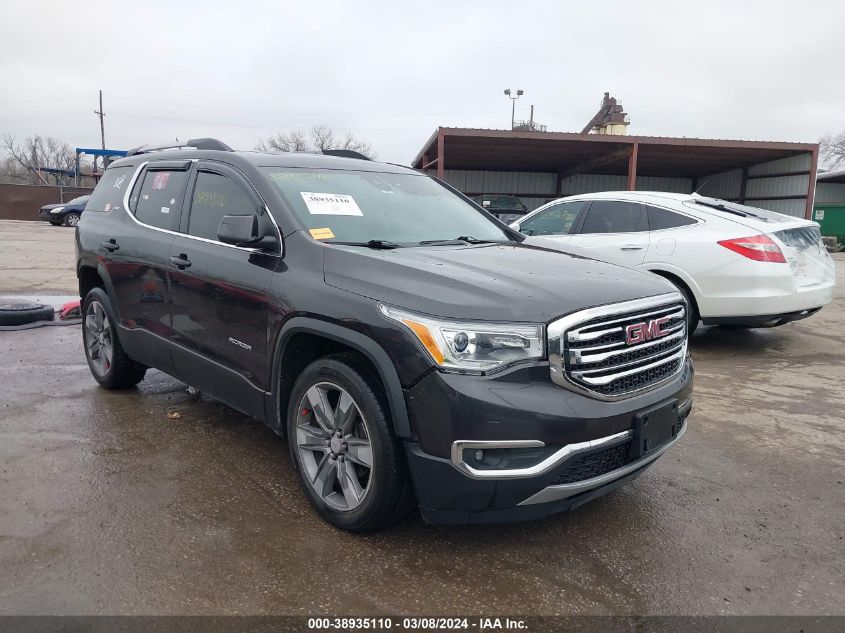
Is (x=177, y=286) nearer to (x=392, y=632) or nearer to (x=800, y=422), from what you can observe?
(x=392, y=632)

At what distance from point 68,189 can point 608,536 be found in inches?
1556

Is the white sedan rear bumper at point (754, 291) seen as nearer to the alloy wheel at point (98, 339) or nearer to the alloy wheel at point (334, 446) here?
the alloy wheel at point (334, 446)

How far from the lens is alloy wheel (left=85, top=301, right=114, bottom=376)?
15.9 feet

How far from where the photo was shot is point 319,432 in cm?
300

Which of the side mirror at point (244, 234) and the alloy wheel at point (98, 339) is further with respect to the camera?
the alloy wheel at point (98, 339)

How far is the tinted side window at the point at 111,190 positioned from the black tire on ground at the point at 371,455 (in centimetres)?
271

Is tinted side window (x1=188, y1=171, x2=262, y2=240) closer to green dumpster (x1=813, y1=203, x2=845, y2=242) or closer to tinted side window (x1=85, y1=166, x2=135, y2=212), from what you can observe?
tinted side window (x1=85, y1=166, x2=135, y2=212)

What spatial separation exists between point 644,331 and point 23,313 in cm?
697

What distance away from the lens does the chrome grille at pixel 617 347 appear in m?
2.51

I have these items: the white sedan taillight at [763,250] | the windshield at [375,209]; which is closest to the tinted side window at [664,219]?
the white sedan taillight at [763,250]

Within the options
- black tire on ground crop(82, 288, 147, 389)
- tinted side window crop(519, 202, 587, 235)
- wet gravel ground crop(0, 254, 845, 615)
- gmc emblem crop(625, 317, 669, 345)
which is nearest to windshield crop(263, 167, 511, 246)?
gmc emblem crop(625, 317, 669, 345)

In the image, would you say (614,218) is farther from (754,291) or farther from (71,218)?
(71,218)

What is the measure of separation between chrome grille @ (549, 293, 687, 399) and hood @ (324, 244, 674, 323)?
0.07 m

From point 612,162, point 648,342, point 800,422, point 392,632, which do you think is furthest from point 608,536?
point 612,162
